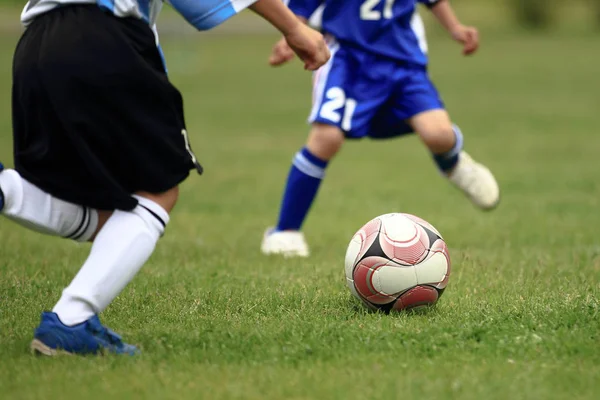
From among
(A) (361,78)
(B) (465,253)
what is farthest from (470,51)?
(B) (465,253)

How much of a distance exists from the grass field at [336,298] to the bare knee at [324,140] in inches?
24.2

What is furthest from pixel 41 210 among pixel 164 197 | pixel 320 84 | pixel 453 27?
pixel 453 27

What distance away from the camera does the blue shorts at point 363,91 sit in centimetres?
578

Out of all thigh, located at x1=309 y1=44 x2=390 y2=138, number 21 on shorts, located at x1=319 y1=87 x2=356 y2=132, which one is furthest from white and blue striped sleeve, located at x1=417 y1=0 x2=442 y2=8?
number 21 on shorts, located at x1=319 y1=87 x2=356 y2=132

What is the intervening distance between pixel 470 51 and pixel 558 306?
9.48 feet

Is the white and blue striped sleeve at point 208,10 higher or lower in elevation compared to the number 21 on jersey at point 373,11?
higher

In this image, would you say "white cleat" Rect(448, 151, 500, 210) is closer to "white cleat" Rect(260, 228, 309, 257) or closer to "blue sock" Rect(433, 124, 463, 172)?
"blue sock" Rect(433, 124, 463, 172)

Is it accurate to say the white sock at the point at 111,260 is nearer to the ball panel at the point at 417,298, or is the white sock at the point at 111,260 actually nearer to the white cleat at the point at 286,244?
the ball panel at the point at 417,298

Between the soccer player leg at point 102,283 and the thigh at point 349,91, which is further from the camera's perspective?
the thigh at point 349,91

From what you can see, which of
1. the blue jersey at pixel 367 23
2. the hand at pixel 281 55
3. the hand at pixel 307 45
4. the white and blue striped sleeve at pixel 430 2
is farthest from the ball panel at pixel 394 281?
the white and blue striped sleeve at pixel 430 2

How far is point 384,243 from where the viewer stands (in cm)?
416

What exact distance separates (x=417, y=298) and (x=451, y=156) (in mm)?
2152

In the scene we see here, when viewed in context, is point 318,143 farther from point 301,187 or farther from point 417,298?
point 417,298

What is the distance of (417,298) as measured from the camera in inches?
160
